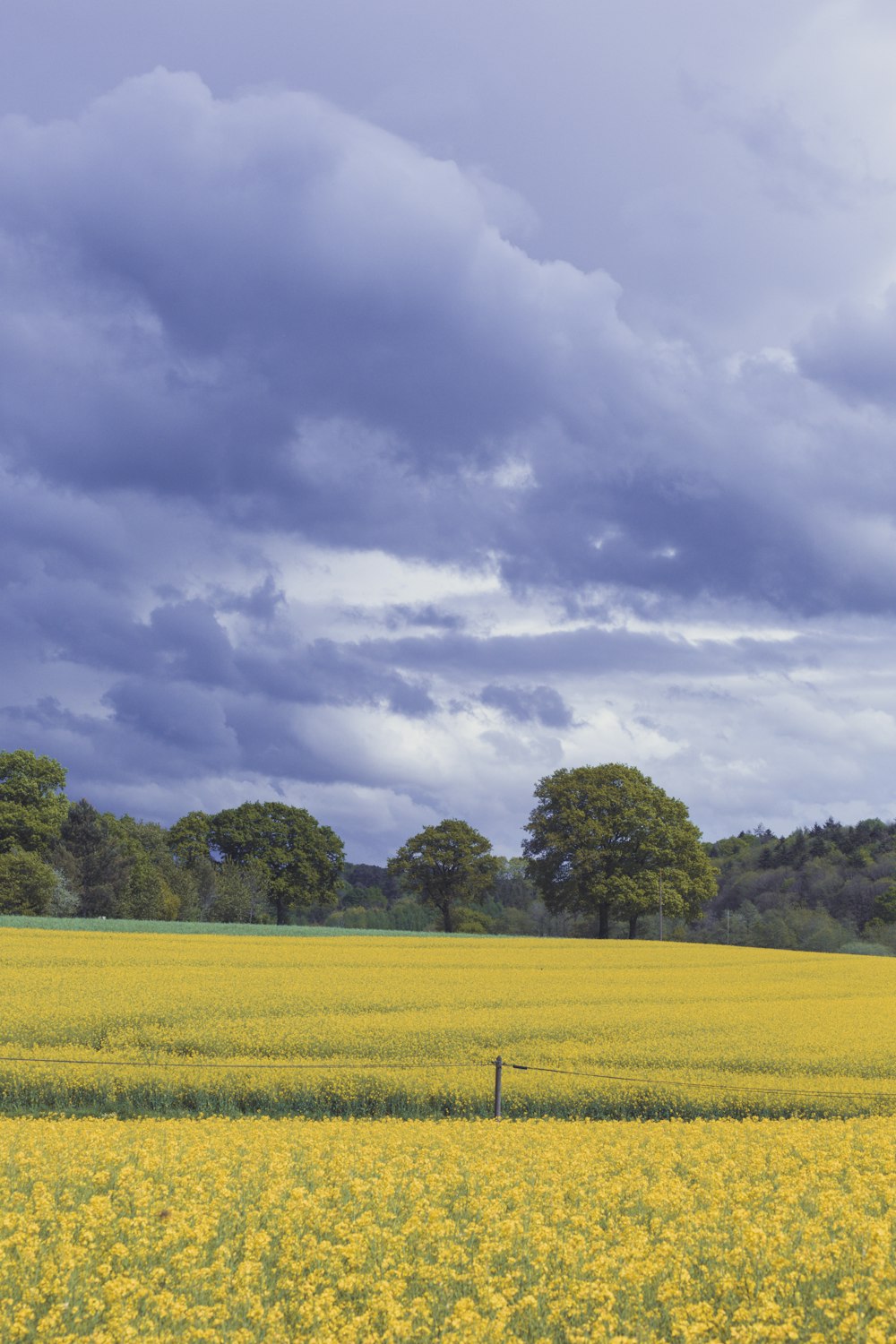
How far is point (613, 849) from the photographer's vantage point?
67.2 metres

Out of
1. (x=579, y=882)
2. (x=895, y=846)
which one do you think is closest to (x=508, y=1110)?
(x=579, y=882)

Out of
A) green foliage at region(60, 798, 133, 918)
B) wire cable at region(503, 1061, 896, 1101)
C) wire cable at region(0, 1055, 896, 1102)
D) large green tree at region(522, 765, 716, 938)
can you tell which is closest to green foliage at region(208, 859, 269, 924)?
green foliage at region(60, 798, 133, 918)

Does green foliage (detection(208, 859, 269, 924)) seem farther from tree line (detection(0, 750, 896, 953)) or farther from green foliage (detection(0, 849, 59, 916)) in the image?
green foliage (detection(0, 849, 59, 916))

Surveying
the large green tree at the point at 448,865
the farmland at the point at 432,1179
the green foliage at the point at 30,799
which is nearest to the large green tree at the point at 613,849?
the large green tree at the point at 448,865

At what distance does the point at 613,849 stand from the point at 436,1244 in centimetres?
6180

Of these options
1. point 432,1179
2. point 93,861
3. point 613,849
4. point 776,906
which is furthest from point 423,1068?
point 776,906

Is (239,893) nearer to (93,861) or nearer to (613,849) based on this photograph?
(93,861)

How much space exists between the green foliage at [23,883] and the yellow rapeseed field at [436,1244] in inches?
2259

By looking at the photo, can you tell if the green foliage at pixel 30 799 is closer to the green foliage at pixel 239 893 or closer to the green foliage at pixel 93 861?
the green foliage at pixel 93 861

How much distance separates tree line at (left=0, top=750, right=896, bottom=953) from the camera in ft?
218

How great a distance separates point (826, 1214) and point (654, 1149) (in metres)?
2.85

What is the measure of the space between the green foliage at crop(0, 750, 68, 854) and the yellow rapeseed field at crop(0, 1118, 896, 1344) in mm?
61665

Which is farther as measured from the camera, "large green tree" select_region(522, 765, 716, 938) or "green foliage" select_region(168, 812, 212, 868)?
"green foliage" select_region(168, 812, 212, 868)

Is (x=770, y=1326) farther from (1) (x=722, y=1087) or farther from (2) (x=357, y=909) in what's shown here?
(2) (x=357, y=909)
